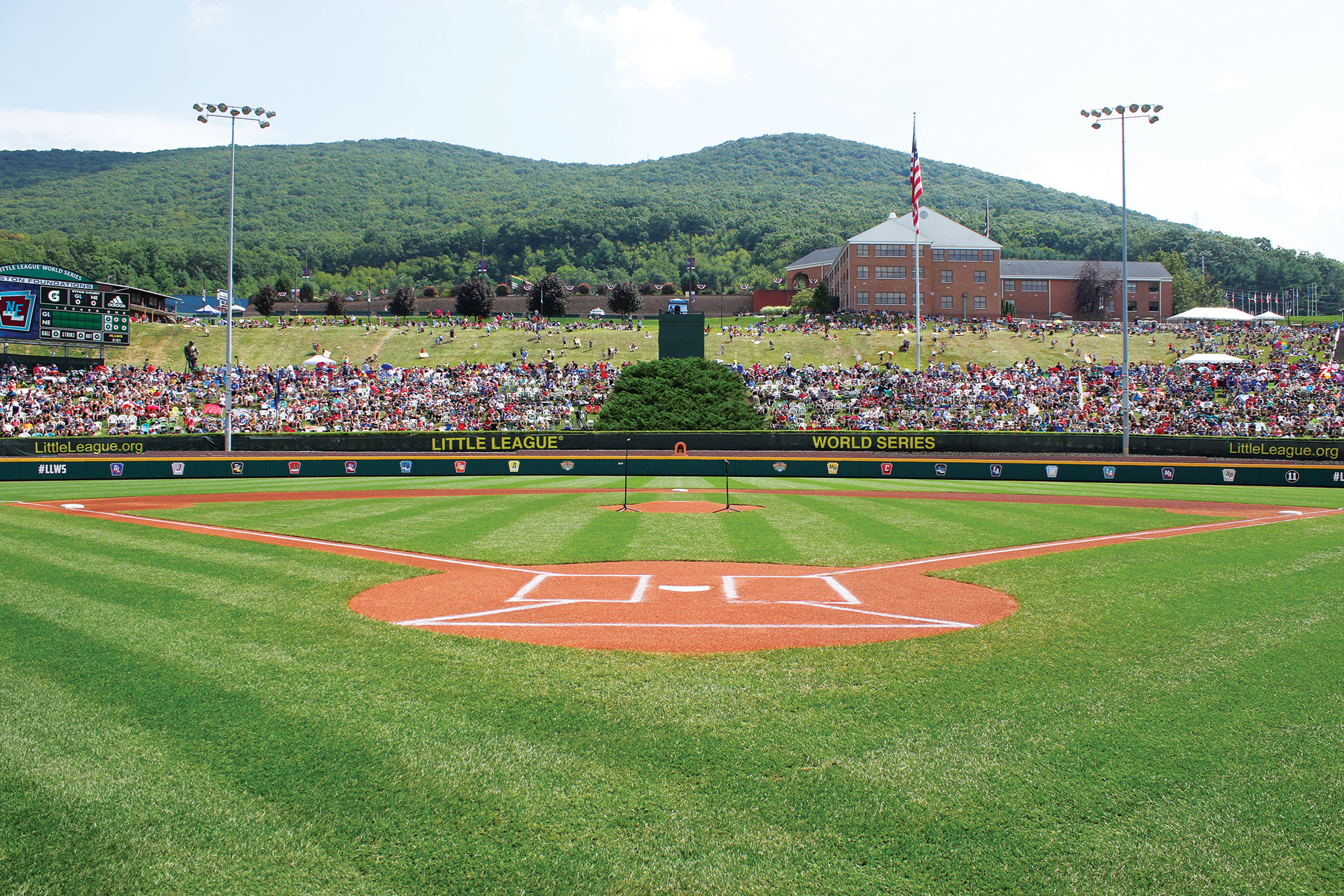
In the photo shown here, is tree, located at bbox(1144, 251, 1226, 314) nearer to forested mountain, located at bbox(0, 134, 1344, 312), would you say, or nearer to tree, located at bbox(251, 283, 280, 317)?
forested mountain, located at bbox(0, 134, 1344, 312)

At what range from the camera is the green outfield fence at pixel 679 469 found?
3125 cm

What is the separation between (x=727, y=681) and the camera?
736 cm

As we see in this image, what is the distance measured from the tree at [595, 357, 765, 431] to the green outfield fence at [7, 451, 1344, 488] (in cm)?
896

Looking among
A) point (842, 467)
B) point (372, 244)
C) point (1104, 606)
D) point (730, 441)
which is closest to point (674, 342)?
point (730, 441)

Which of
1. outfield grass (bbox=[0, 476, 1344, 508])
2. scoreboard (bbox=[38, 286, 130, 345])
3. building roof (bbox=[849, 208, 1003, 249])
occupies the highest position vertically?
building roof (bbox=[849, 208, 1003, 249])

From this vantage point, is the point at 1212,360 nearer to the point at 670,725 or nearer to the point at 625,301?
the point at 670,725

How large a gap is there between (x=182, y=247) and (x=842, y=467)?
144657 mm

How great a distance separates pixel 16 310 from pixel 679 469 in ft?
147

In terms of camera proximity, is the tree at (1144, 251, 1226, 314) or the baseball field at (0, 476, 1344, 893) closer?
the baseball field at (0, 476, 1344, 893)

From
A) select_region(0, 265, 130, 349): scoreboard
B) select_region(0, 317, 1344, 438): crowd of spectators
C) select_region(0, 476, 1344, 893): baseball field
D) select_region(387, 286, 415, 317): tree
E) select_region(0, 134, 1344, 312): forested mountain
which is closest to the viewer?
select_region(0, 476, 1344, 893): baseball field

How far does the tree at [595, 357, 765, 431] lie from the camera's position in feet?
143

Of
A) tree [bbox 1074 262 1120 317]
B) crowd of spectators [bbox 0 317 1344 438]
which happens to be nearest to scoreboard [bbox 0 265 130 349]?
crowd of spectators [bbox 0 317 1344 438]

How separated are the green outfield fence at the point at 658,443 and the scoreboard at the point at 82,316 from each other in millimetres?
16611

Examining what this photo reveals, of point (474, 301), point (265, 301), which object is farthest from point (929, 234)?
point (265, 301)
